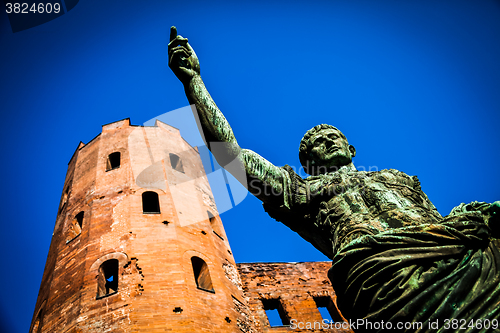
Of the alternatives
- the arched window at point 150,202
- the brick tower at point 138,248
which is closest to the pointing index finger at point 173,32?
the brick tower at point 138,248

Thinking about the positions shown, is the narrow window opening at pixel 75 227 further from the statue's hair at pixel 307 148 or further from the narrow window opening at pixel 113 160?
the statue's hair at pixel 307 148

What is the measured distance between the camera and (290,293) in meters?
18.8

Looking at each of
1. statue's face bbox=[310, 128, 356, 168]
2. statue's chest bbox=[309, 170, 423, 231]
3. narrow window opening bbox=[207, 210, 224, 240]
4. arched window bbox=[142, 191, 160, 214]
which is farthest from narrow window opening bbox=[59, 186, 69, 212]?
statue's chest bbox=[309, 170, 423, 231]

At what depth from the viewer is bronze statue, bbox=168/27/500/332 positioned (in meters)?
1.97

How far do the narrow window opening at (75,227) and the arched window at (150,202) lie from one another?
2.33 meters

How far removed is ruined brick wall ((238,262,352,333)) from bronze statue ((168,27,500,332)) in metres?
14.5

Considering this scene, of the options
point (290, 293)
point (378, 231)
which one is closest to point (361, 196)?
point (378, 231)

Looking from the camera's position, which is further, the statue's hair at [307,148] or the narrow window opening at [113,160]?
the narrow window opening at [113,160]

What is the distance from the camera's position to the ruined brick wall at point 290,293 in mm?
17516

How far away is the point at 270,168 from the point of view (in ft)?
9.18

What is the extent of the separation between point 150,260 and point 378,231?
499 inches

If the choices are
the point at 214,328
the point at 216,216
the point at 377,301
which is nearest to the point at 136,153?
the point at 216,216

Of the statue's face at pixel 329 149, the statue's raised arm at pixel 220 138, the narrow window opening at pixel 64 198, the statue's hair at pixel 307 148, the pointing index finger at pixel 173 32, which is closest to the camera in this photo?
the statue's raised arm at pixel 220 138

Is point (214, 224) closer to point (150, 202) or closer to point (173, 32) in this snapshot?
point (150, 202)
